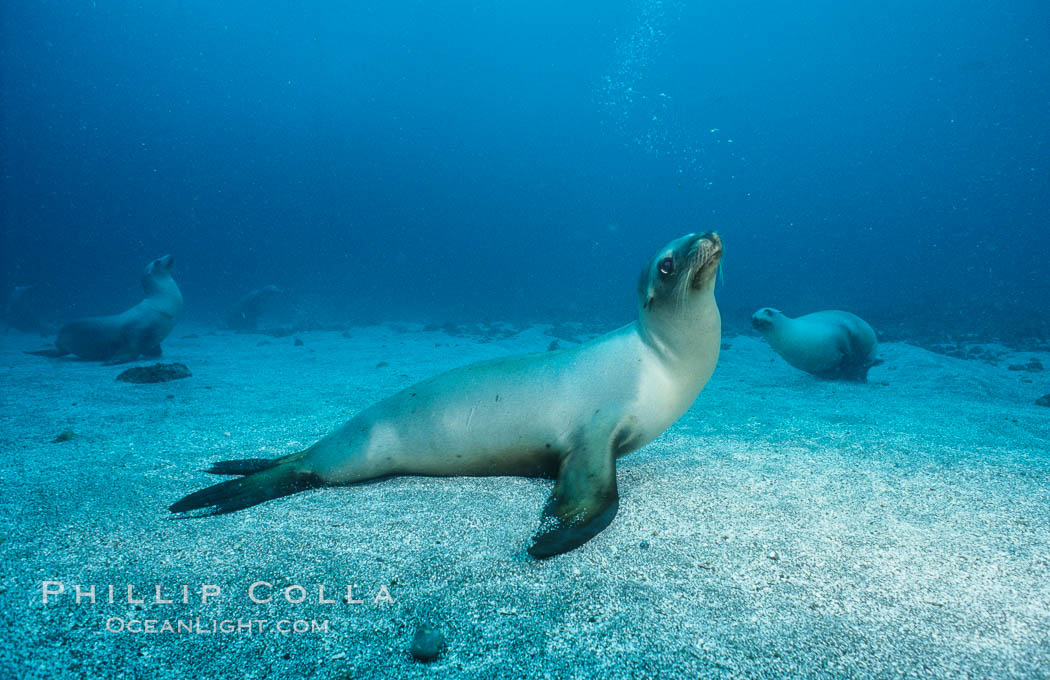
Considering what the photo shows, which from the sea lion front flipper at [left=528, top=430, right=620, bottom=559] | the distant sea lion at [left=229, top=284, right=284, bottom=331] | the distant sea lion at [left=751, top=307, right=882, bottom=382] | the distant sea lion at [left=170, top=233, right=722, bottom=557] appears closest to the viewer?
the sea lion front flipper at [left=528, top=430, right=620, bottom=559]

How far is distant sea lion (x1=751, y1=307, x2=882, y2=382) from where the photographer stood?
209 inches

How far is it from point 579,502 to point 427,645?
81cm

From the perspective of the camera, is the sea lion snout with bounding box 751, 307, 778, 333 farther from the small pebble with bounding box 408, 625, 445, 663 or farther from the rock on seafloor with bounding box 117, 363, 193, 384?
the rock on seafloor with bounding box 117, 363, 193, 384

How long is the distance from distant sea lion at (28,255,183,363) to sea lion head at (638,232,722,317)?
7993mm

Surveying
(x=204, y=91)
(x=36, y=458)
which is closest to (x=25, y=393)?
(x=36, y=458)

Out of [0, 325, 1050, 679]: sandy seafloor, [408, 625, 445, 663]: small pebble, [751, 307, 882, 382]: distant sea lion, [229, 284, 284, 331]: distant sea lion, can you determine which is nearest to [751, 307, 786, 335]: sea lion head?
[751, 307, 882, 382]: distant sea lion

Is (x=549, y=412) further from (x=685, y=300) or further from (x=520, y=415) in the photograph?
(x=685, y=300)

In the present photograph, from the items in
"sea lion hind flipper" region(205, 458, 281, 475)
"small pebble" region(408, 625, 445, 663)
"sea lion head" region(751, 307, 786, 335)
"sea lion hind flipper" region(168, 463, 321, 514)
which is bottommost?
"small pebble" region(408, 625, 445, 663)

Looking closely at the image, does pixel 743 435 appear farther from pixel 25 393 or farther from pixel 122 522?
pixel 25 393

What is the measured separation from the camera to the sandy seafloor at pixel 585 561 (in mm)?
1065

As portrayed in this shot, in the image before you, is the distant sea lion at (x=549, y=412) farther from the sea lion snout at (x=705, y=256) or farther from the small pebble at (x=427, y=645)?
the small pebble at (x=427, y=645)

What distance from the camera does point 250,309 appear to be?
14008mm

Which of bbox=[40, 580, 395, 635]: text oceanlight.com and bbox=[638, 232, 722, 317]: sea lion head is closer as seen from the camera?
bbox=[40, 580, 395, 635]: text oceanlight.com

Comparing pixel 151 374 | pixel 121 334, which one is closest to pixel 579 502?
pixel 151 374
